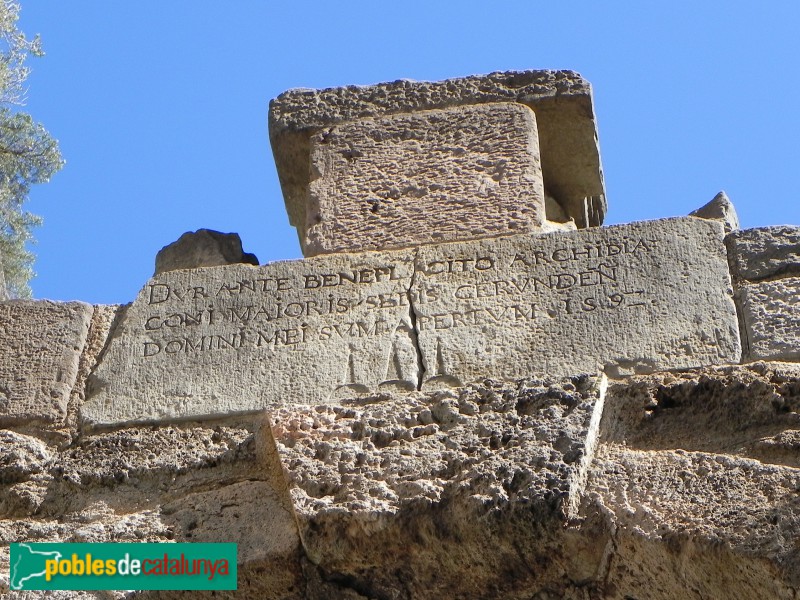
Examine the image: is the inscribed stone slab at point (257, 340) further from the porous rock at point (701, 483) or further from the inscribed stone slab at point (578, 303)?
the porous rock at point (701, 483)

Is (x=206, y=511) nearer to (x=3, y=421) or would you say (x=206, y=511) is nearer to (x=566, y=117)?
(x=3, y=421)

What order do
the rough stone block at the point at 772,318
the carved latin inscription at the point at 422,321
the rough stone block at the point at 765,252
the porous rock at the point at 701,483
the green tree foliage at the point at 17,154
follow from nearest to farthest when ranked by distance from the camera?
the porous rock at the point at 701,483 → the rough stone block at the point at 772,318 → the carved latin inscription at the point at 422,321 → the rough stone block at the point at 765,252 → the green tree foliage at the point at 17,154

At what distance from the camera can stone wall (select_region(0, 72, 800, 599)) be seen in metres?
3.57

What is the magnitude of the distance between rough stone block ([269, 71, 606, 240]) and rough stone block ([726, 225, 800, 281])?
1006mm

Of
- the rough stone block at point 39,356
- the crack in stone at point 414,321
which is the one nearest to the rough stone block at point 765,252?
the crack in stone at point 414,321

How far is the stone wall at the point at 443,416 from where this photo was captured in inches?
141

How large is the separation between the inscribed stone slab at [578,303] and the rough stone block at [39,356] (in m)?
1.04

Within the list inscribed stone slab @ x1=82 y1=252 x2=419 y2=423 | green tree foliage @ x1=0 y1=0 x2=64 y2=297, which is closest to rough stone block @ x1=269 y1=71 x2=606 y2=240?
inscribed stone slab @ x1=82 y1=252 x2=419 y2=423

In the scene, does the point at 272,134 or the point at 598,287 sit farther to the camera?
the point at 272,134

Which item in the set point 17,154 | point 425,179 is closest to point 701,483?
point 425,179

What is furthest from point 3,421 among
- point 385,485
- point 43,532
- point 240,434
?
point 385,485

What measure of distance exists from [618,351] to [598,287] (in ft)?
0.85

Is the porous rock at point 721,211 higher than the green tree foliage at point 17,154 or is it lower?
lower

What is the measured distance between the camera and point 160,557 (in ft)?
12.5
